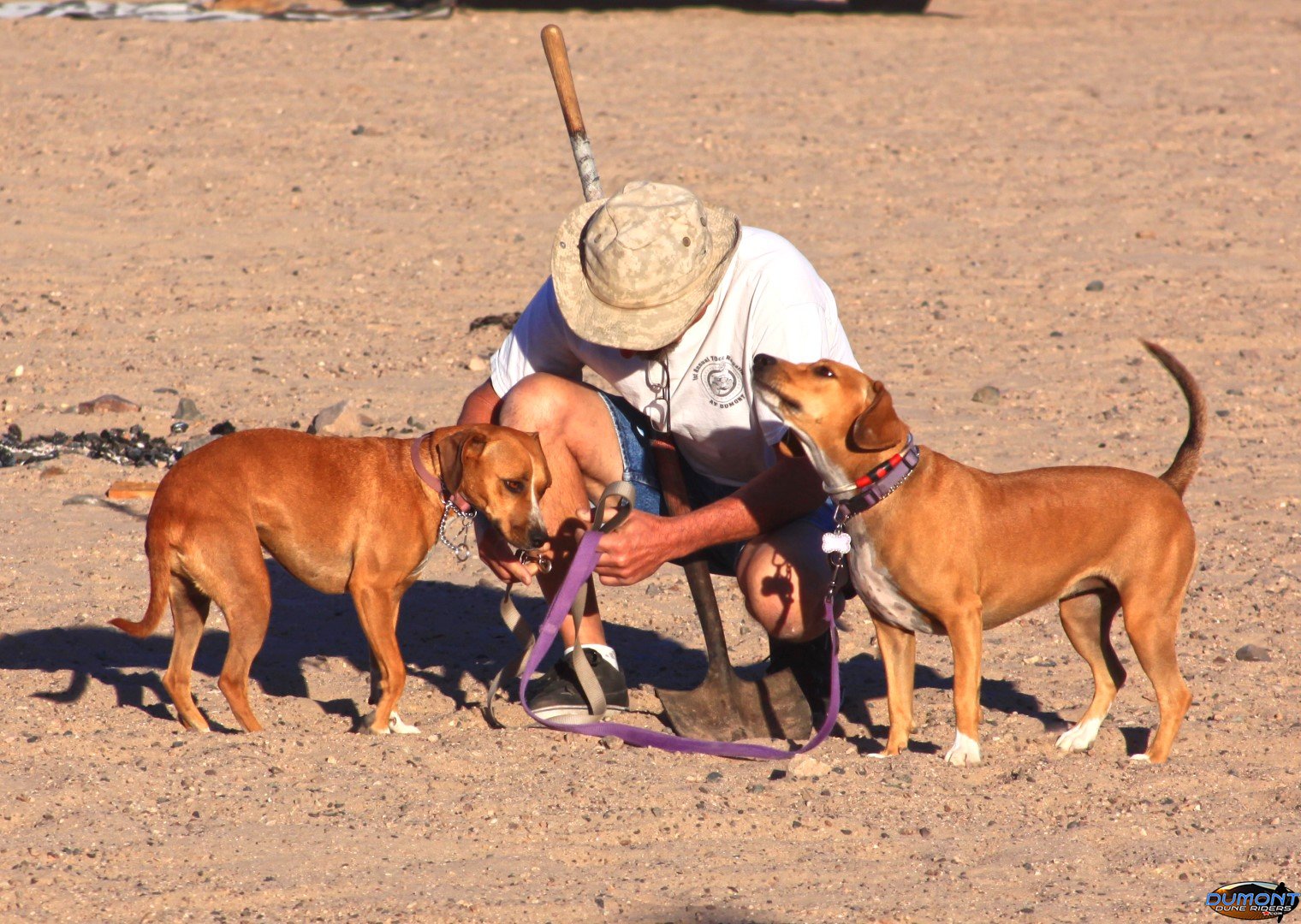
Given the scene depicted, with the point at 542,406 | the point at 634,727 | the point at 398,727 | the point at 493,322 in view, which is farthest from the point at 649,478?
the point at 493,322

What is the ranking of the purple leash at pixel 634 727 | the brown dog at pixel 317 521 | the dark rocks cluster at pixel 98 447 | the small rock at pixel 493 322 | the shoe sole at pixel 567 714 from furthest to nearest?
1. the small rock at pixel 493 322
2. the dark rocks cluster at pixel 98 447
3. the shoe sole at pixel 567 714
4. the brown dog at pixel 317 521
5. the purple leash at pixel 634 727

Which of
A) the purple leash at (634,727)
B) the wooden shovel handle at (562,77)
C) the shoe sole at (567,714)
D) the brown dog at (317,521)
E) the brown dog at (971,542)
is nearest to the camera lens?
the brown dog at (971,542)

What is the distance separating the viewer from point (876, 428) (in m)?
4.19

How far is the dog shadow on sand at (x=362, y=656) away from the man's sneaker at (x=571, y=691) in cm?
25

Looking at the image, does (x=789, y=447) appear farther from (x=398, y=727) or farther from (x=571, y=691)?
(x=398, y=727)

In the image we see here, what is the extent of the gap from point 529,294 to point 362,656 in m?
4.24

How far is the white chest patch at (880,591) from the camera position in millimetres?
4363

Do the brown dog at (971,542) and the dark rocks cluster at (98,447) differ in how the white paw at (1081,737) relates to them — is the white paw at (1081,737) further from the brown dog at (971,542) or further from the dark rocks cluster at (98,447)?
Result: the dark rocks cluster at (98,447)

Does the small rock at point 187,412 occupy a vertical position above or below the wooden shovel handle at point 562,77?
below

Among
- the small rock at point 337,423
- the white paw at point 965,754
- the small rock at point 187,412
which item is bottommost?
the small rock at point 187,412

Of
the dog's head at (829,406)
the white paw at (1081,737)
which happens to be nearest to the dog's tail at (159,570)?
the dog's head at (829,406)

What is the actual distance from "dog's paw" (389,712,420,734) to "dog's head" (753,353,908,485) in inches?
62.4

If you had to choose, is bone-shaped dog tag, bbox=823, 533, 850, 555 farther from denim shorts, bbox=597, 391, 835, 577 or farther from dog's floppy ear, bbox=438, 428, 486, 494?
dog's floppy ear, bbox=438, 428, 486, 494

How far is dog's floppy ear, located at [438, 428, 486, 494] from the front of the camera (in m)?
4.81
